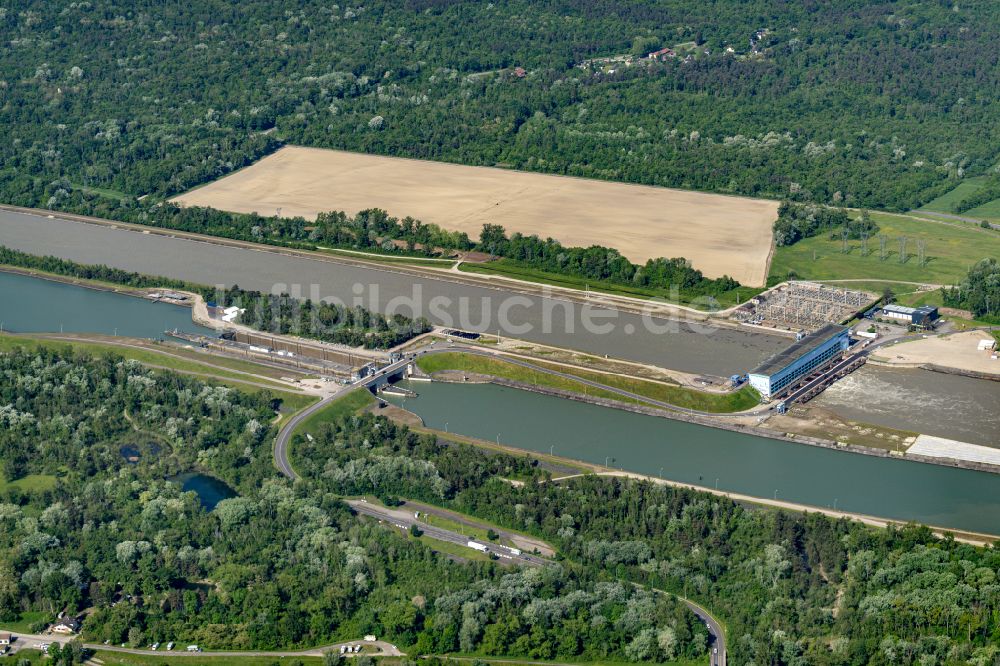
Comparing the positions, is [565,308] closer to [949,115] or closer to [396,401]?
[396,401]

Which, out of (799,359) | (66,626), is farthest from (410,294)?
(66,626)

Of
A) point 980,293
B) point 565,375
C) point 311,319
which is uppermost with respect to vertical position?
point 980,293

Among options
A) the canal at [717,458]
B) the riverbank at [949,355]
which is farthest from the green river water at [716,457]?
the riverbank at [949,355]

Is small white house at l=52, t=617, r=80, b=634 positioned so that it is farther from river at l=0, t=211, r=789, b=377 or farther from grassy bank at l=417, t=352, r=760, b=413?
river at l=0, t=211, r=789, b=377

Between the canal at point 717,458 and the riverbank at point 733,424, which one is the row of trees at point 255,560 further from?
the riverbank at point 733,424

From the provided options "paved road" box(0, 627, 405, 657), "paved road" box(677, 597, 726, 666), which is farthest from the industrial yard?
"paved road" box(0, 627, 405, 657)

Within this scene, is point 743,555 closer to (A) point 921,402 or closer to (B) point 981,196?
(A) point 921,402
